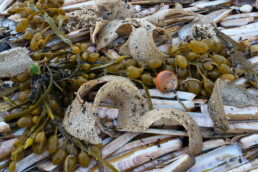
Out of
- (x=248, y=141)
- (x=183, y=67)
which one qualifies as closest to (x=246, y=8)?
(x=183, y=67)

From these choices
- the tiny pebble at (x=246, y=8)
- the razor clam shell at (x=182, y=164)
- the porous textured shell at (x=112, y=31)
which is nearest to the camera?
the razor clam shell at (x=182, y=164)

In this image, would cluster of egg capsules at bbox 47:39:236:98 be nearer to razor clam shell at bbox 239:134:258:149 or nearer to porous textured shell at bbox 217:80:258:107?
porous textured shell at bbox 217:80:258:107

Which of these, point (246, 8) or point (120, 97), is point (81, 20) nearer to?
point (120, 97)

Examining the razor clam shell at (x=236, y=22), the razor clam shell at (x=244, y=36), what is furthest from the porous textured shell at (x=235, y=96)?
the razor clam shell at (x=236, y=22)

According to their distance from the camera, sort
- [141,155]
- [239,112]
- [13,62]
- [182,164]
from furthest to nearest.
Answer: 1. [13,62]
2. [239,112]
3. [141,155]
4. [182,164]

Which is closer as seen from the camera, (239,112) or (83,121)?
(83,121)

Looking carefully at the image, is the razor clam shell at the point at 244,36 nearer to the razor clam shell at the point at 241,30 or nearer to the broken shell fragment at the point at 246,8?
the razor clam shell at the point at 241,30

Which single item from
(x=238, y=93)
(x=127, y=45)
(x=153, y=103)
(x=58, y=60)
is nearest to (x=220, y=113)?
(x=238, y=93)
